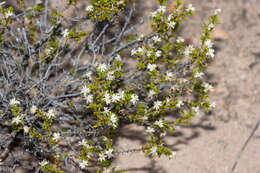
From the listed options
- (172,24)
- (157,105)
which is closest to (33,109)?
(157,105)

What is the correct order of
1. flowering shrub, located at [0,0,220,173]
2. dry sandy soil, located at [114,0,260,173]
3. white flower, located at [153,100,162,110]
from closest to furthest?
flowering shrub, located at [0,0,220,173], white flower, located at [153,100,162,110], dry sandy soil, located at [114,0,260,173]

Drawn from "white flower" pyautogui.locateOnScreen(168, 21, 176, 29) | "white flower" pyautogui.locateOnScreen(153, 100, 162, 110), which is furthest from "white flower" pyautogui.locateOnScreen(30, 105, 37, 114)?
"white flower" pyautogui.locateOnScreen(168, 21, 176, 29)

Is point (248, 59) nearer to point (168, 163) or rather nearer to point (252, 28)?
point (252, 28)

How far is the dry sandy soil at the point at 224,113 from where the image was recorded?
331 cm

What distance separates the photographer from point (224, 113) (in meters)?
3.64

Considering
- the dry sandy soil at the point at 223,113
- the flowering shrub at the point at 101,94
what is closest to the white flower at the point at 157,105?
the flowering shrub at the point at 101,94

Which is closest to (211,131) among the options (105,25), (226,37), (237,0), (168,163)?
(168,163)

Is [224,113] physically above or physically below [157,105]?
below

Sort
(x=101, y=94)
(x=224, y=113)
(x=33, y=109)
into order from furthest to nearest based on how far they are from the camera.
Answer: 1. (x=224, y=113)
2. (x=33, y=109)
3. (x=101, y=94)

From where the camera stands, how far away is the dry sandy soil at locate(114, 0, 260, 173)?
331cm

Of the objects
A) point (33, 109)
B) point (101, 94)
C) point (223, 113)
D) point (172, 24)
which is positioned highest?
point (172, 24)

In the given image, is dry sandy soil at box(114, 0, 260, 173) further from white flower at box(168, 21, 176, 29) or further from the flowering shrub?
white flower at box(168, 21, 176, 29)

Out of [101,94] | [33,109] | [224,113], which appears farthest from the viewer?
[224,113]

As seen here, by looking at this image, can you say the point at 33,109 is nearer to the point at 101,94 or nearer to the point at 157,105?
the point at 101,94
